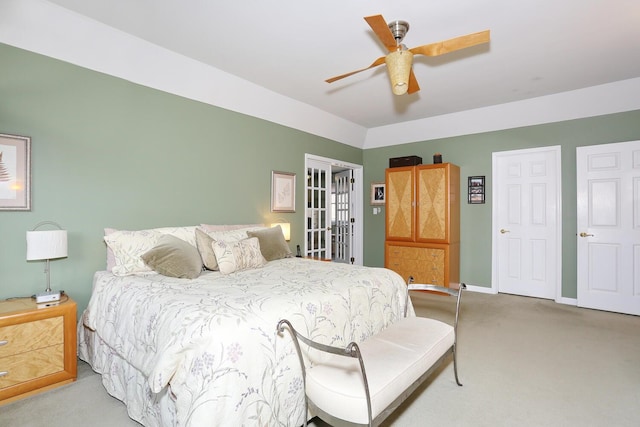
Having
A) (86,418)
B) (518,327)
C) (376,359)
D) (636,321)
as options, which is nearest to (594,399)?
(518,327)

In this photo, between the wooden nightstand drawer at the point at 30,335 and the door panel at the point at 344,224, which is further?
the door panel at the point at 344,224

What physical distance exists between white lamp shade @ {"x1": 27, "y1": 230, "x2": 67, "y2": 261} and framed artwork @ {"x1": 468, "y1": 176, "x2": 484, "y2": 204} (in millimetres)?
5124

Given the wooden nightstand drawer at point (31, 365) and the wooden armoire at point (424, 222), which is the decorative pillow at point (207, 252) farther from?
the wooden armoire at point (424, 222)

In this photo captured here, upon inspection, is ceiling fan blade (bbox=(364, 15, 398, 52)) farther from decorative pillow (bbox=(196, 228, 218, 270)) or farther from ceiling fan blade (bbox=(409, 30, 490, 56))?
decorative pillow (bbox=(196, 228, 218, 270))

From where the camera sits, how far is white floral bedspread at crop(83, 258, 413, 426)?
1.36m

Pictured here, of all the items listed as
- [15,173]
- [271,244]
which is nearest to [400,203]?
[271,244]

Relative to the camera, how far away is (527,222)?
4.63 m

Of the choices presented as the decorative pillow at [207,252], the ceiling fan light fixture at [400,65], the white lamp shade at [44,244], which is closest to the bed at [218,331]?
the decorative pillow at [207,252]

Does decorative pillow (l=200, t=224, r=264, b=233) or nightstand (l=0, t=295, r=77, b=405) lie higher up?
decorative pillow (l=200, t=224, r=264, b=233)

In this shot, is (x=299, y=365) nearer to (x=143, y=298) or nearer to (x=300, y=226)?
(x=143, y=298)

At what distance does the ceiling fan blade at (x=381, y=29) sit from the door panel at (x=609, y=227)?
11.3ft

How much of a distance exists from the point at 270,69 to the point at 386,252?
10.8 ft

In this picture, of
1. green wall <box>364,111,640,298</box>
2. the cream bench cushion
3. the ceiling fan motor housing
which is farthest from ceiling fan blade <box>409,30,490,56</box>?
green wall <box>364,111,640,298</box>

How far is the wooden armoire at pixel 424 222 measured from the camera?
469 cm
